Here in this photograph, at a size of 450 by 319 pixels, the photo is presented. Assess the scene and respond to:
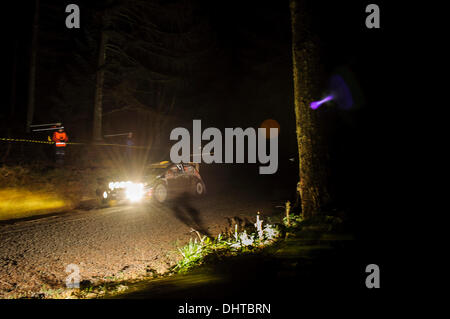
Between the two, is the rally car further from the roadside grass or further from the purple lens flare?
the purple lens flare

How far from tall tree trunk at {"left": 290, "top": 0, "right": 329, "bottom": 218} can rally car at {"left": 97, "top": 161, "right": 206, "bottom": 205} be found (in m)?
7.32

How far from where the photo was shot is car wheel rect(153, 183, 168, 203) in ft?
37.2

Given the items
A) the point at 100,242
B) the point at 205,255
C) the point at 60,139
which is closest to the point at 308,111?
the point at 205,255

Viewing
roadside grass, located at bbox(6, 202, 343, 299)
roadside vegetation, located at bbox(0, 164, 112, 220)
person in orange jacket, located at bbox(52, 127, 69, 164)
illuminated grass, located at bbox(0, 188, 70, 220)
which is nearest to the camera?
roadside grass, located at bbox(6, 202, 343, 299)

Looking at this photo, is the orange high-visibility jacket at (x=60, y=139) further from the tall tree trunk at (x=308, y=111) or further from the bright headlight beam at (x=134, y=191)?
the tall tree trunk at (x=308, y=111)

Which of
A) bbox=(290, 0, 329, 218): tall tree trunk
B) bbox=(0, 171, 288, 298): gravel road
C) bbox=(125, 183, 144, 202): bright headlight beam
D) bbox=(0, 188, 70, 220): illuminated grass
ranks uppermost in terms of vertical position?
bbox=(290, 0, 329, 218): tall tree trunk

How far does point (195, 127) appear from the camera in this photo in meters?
29.0

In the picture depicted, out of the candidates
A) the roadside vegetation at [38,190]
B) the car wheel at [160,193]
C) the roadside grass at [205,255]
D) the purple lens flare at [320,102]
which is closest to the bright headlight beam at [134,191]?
the car wheel at [160,193]

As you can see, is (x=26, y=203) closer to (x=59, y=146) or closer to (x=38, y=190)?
(x=38, y=190)

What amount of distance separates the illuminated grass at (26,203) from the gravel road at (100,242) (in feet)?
5.40

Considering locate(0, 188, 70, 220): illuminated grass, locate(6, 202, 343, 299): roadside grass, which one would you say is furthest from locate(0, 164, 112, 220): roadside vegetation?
locate(6, 202, 343, 299): roadside grass
